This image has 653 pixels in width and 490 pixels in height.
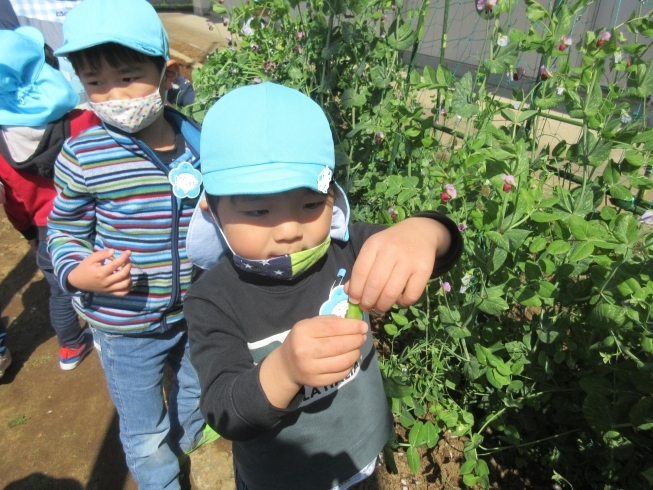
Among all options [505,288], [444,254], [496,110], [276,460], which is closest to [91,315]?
[276,460]

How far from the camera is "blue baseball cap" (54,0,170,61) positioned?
4.53ft

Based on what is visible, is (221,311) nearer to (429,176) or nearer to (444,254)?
(444,254)

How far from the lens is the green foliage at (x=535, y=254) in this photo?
1297 mm

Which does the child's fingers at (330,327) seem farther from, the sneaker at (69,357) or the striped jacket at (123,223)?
the sneaker at (69,357)

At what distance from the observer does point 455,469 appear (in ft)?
6.66

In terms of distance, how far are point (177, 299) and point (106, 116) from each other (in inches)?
23.9

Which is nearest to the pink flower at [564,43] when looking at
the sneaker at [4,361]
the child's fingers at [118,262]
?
the child's fingers at [118,262]

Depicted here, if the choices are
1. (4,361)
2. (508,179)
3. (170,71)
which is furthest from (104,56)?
(4,361)

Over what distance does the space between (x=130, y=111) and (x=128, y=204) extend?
277 mm

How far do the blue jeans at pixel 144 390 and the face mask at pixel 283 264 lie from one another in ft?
2.65

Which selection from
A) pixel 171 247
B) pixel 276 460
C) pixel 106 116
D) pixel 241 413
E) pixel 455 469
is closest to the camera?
pixel 241 413

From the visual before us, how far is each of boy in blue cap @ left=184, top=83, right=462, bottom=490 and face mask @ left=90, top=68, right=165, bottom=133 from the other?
48 centimetres

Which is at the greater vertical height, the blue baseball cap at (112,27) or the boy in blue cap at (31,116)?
the blue baseball cap at (112,27)

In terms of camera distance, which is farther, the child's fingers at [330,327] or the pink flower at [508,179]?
the pink flower at [508,179]
